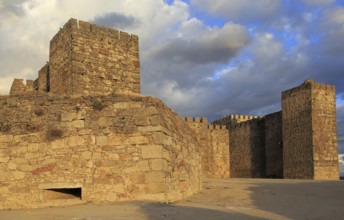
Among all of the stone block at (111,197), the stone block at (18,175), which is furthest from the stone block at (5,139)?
the stone block at (111,197)

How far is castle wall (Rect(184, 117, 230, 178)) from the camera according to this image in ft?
107

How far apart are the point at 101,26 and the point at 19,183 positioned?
24.6ft

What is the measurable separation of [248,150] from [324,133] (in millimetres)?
7849

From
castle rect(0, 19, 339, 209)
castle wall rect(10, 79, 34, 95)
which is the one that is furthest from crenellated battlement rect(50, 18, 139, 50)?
castle rect(0, 19, 339, 209)

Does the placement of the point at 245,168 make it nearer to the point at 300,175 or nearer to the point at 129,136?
the point at 300,175

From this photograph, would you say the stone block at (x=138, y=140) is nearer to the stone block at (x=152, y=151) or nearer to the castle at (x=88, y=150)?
the castle at (x=88, y=150)

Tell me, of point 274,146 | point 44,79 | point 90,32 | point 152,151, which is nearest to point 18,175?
point 152,151

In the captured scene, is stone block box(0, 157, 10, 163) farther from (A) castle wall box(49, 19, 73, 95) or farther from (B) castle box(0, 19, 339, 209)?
(A) castle wall box(49, 19, 73, 95)

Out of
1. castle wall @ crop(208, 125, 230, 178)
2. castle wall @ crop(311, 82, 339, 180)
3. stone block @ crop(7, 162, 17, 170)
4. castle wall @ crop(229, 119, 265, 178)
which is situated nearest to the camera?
stone block @ crop(7, 162, 17, 170)

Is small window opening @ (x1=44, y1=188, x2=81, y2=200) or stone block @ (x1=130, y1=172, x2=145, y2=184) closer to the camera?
stone block @ (x1=130, y1=172, x2=145, y2=184)

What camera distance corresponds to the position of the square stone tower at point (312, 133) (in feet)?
83.2

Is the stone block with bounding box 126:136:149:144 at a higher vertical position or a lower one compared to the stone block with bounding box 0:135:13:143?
lower

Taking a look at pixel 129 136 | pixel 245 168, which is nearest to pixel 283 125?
pixel 245 168

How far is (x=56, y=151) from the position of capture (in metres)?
Answer: 9.47
